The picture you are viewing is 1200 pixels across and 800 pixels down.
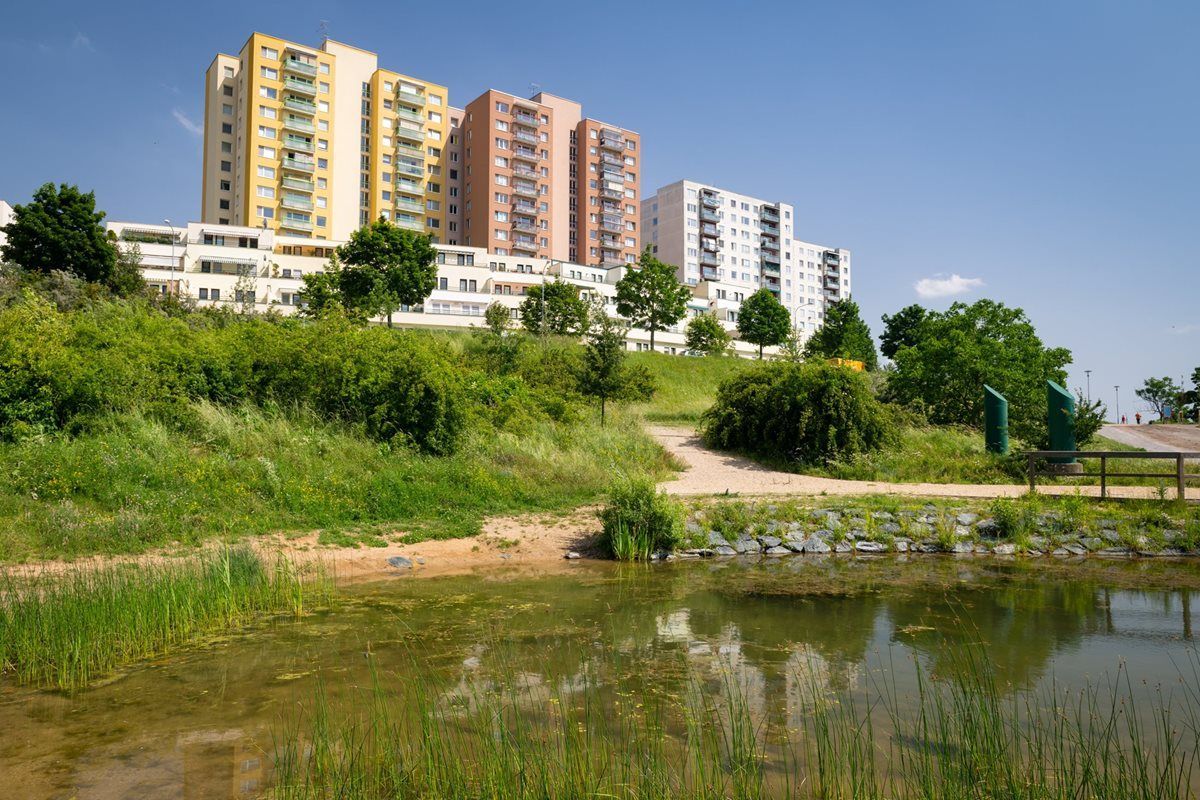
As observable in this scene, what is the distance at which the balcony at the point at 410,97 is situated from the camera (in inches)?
3831

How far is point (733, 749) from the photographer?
16.5 feet

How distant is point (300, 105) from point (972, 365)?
80.5 metres

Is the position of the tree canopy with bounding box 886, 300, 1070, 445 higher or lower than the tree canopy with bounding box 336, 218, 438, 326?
lower

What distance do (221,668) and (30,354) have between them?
13632 mm

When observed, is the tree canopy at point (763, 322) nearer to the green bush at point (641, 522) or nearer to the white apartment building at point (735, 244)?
the white apartment building at point (735, 244)

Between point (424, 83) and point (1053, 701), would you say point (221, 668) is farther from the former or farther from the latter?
point (424, 83)

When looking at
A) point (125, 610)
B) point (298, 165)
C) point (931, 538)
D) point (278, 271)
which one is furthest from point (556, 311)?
point (125, 610)

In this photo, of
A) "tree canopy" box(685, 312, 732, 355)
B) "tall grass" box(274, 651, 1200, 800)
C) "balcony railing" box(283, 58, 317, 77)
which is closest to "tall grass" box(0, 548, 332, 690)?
"tall grass" box(274, 651, 1200, 800)

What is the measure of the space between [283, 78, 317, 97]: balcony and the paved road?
86.4 m

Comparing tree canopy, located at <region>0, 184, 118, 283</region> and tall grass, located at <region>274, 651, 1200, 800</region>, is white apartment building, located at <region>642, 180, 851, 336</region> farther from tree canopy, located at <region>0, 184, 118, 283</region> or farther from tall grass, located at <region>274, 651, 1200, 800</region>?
tall grass, located at <region>274, 651, 1200, 800</region>

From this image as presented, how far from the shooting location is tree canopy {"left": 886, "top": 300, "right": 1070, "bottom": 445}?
3522cm

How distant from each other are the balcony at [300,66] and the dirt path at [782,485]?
3224 inches

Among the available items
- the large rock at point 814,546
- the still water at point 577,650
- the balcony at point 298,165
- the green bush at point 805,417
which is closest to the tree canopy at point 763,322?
the balcony at point 298,165

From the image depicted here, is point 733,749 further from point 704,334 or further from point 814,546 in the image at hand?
point 704,334
